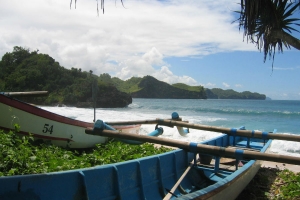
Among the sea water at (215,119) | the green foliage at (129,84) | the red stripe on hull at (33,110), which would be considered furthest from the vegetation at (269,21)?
the green foliage at (129,84)

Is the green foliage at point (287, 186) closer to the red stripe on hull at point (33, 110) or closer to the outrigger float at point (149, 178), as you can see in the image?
the outrigger float at point (149, 178)

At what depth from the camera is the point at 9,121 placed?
6.92 metres

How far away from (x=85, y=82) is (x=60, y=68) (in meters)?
5.00

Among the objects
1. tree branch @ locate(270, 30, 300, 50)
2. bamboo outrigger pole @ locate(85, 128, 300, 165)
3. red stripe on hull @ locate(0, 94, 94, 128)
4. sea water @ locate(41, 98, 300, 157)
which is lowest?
sea water @ locate(41, 98, 300, 157)

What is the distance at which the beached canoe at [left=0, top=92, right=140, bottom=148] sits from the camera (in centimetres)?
682

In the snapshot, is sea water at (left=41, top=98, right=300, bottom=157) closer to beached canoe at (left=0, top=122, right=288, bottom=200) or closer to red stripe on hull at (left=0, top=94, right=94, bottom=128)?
beached canoe at (left=0, top=122, right=288, bottom=200)

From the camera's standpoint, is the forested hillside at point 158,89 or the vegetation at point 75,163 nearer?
the vegetation at point 75,163

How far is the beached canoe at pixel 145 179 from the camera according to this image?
112 inches

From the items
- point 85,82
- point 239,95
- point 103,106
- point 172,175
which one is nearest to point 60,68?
point 85,82

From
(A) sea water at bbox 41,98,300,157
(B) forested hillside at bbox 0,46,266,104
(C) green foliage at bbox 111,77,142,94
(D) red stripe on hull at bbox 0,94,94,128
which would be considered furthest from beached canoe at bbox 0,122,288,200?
(C) green foliage at bbox 111,77,142,94

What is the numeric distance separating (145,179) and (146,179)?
3 centimetres

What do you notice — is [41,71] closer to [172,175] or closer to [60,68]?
[60,68]

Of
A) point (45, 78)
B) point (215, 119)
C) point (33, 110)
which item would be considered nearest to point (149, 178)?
point (33, 110)

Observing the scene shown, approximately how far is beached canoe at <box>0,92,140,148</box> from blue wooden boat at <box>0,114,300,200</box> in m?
2.26
